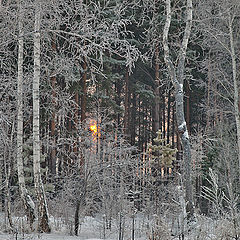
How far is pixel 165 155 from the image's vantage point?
54.0 ft

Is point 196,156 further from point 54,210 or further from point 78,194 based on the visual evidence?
point 78,194

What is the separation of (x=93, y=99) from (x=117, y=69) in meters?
6.66

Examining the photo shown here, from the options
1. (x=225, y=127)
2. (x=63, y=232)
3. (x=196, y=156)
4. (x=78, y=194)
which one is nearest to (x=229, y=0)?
(x=225, y=127)

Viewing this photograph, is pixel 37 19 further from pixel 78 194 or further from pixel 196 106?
pixel 196 106

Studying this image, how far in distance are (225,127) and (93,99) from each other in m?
7.29

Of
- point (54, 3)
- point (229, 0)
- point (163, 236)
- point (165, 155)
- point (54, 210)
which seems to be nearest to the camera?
point (163, 236)

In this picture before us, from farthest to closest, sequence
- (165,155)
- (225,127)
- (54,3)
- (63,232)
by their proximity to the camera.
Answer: (225,127), (165,155), (63,232), (54,3)

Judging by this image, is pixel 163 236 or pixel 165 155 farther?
pixel 165 155

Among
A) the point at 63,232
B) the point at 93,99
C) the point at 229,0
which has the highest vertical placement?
the point at 229,0

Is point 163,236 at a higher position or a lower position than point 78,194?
lower

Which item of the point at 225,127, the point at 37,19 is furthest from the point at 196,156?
the point at 37,19

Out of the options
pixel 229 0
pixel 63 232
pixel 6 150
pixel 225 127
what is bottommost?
pixel 63 232

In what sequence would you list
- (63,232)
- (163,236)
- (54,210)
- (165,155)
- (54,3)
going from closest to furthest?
(163,236)
(54,3)
(63,232)
(54,210)
(165,155)

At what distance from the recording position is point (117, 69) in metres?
24.7
